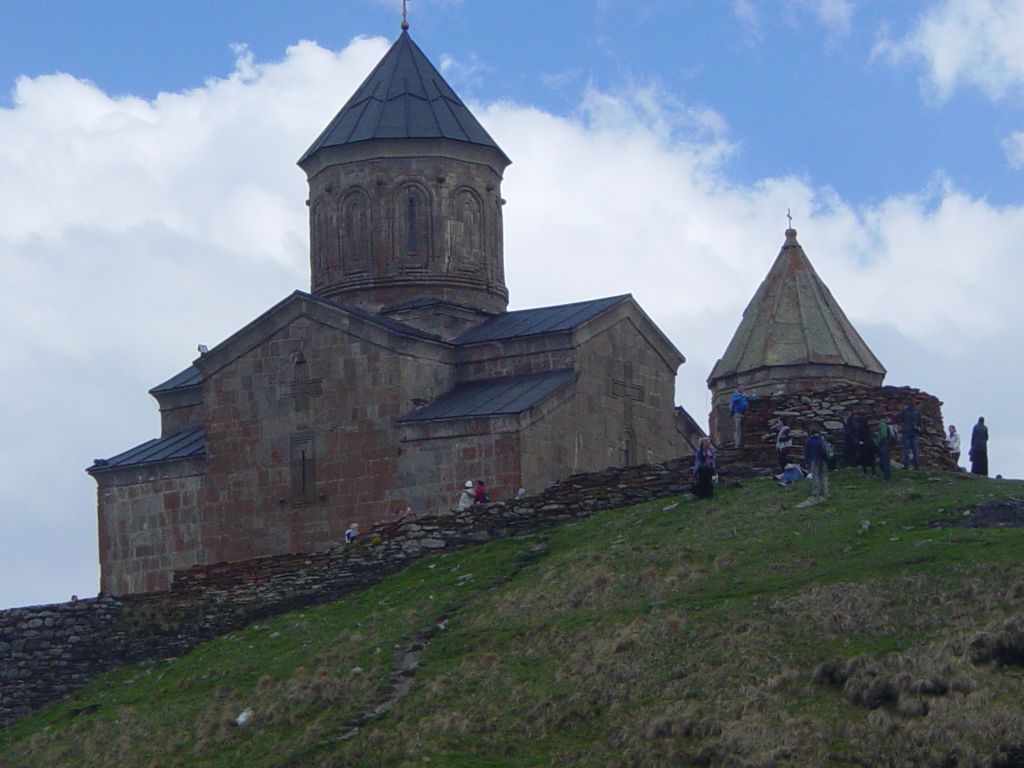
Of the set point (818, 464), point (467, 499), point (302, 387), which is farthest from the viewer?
point (302, 387)

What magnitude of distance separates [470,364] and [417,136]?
3791 mm

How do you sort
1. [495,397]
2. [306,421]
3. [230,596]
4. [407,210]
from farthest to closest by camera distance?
[407,210]
[306,421]
[495,397]
[230,596]

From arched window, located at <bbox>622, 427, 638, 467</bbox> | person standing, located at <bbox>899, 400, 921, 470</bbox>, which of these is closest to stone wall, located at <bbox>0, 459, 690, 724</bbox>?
person standing, located at <bbox>899, 400, 921, 470</bbox>

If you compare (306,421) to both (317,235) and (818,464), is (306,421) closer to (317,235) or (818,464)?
(317,235)

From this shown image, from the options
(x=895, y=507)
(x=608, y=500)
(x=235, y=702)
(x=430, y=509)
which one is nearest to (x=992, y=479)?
(x=895, y=507)

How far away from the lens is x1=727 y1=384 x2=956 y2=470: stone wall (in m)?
26.8

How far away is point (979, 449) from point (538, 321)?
704 cm

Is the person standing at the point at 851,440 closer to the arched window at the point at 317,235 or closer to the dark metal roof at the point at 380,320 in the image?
the dark metal roof at the point at 380,320

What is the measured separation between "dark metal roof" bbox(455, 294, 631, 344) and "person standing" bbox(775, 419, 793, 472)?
503 cm

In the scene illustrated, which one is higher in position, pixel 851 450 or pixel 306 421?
pixel 306 421

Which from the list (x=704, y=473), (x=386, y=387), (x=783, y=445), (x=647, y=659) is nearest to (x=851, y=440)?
(x=783, y=445)

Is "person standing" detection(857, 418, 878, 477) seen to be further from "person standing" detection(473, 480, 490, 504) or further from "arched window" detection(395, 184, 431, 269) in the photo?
"arched window" detection(395, 184, 431, 269)

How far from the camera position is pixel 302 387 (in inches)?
1220

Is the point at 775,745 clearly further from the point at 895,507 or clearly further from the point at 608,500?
the point at 608,500
